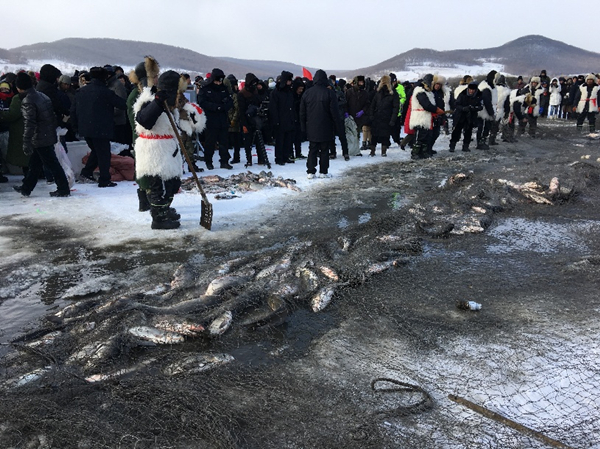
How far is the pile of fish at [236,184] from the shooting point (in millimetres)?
8750

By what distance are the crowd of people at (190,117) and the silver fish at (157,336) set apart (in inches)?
123

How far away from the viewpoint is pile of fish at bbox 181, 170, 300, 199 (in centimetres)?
875

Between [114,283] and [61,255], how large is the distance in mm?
1320

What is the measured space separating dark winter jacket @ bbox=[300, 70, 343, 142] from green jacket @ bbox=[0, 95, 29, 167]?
5870 millimetres

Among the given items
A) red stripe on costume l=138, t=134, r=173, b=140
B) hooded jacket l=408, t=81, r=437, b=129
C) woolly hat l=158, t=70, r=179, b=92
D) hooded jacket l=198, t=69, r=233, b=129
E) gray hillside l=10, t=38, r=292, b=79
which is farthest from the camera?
gray hillside l=10, t=38, r=292, b=79

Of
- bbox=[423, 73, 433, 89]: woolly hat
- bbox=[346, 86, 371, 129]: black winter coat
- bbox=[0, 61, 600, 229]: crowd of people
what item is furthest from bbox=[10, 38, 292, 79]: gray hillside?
bbox=[423, 73, 433, 89]: woolly hat

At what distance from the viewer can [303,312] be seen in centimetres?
415

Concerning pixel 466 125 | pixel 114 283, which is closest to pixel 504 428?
pixel 114 283

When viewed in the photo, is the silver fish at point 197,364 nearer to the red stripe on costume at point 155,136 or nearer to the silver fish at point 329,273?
the silver fish at point 329,273

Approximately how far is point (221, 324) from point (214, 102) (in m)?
7.74

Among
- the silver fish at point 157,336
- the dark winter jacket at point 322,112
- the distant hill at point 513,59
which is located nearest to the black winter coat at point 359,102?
the dark winter jacket at point 322,112

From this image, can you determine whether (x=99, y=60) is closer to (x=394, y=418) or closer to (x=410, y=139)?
(x=410, y=139)

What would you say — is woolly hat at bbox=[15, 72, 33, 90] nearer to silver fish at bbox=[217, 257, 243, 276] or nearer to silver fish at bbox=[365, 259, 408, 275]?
silver fish at bbox=[217, 257, 243, 276]

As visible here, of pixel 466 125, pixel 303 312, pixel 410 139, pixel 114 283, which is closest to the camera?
pixel 303 312
